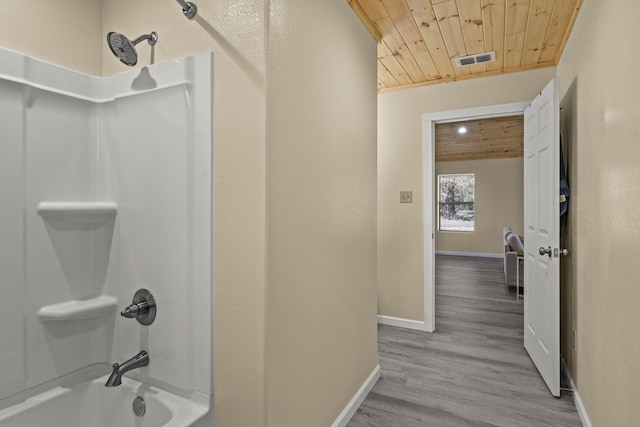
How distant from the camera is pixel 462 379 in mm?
2600

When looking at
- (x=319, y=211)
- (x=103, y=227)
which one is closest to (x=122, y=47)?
(x=103, y=227)

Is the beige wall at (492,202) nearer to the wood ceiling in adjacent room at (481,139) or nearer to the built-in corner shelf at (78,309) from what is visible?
the wood ceiling in adjacent room at (481,139)

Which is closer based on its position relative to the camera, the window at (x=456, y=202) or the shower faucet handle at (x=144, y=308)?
the shower faucet handle at (x=144, y=308)

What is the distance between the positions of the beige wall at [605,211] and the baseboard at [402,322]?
1351 millimetres

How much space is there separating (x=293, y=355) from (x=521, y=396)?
1825 mm

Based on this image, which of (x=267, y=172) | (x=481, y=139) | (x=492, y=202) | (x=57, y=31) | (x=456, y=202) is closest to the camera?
(x=267, y=172)

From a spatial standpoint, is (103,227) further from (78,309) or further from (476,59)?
(476,59)

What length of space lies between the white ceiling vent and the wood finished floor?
2615 millimetres

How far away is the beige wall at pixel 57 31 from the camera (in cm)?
143

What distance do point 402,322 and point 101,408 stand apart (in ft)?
9.34

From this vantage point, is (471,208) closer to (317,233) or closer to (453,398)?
(453,398)

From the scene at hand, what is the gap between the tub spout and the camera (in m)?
1.42

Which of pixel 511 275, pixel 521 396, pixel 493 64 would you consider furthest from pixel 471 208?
pixel 521 396

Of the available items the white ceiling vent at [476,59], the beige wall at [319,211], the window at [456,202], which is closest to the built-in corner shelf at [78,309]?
the beige wall at [319,211]
